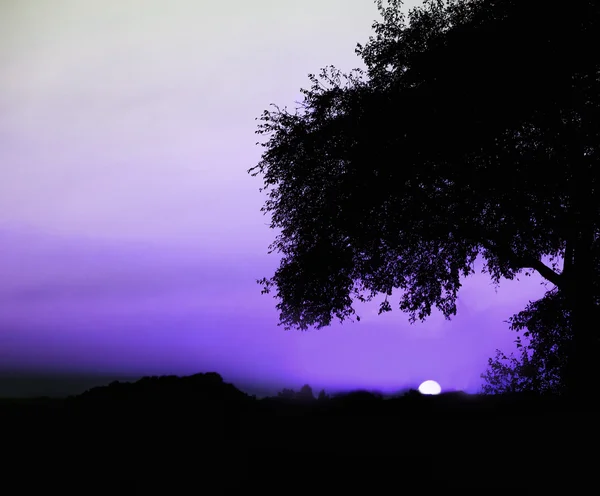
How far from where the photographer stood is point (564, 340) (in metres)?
23.1

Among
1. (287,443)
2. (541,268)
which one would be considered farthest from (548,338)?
(287,443)

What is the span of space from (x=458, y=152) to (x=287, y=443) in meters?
12.3

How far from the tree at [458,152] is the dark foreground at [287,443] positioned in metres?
6.19

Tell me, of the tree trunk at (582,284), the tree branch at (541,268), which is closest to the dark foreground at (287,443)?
the tree trunk at (582,284)

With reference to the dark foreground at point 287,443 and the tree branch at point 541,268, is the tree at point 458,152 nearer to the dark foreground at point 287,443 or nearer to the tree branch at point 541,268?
the tree branch at point 541,268

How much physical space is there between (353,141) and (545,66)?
738 centimetres

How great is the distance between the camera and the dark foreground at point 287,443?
12594 mm

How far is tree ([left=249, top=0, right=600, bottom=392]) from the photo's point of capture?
1980cm

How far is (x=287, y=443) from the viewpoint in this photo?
49.2ft

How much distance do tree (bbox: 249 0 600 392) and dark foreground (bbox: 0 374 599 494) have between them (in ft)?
20.3

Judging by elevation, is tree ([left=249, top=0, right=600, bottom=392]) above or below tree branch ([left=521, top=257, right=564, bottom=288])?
above

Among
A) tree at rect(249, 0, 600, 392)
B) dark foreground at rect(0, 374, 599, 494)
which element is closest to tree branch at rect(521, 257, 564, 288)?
tree at rect(249, 0, 600, 392)

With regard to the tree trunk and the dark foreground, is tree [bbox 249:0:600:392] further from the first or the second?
the dark foreground

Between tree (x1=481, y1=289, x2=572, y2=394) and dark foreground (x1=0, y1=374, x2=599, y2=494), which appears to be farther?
tree (x1=481, y1=289, x2=572, y2=394)
